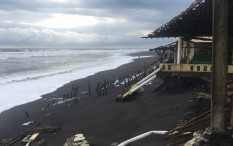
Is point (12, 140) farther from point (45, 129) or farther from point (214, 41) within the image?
point (214, 41)

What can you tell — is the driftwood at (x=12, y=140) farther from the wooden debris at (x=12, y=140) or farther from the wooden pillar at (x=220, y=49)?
the wooden pillar at (x=220, y=49)

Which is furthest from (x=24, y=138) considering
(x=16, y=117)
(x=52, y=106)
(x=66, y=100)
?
(x=66, y=100)

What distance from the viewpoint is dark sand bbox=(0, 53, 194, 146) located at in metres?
11.2

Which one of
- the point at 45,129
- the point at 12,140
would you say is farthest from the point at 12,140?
the point at 45,129

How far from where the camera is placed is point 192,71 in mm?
13945

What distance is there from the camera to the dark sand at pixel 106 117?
11.2 metres

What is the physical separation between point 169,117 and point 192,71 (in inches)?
147

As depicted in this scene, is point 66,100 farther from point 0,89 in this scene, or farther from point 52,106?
point 0,89

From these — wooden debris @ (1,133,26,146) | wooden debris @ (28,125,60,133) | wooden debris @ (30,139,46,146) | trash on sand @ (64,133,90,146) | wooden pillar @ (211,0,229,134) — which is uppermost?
wooden pillar @ (211,0,229,134)

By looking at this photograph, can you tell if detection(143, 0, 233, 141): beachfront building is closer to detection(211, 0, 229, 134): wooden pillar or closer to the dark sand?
detection(211, 0, 229, 134): wooden pillar

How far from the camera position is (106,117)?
14.1 m

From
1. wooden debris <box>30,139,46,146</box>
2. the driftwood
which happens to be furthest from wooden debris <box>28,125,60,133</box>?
wooden debris <box>30,139,46,146</box>

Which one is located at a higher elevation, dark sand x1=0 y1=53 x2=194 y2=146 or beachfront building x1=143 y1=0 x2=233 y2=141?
beachfront building x1=143 y1=0 x2=233 y2=141

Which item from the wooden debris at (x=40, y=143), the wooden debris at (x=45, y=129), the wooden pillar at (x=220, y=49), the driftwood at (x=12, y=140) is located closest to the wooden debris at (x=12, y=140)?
the driftwood at (x=12, y=140)
